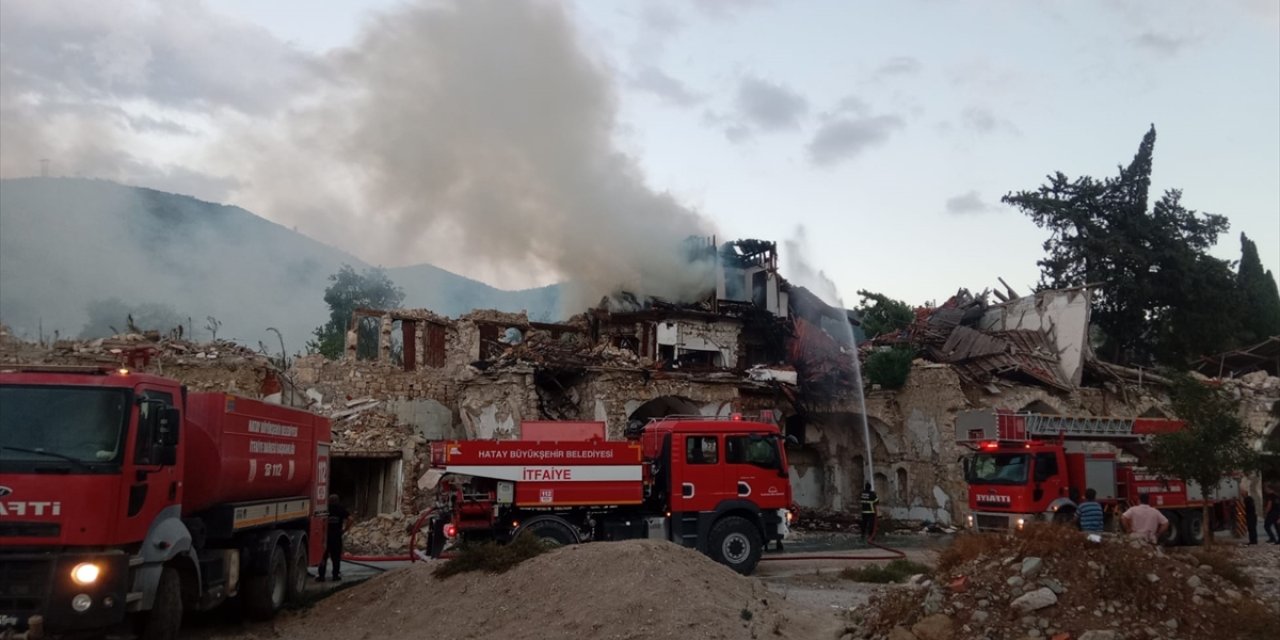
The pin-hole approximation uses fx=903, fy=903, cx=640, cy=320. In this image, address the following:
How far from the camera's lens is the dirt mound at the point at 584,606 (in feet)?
28.1

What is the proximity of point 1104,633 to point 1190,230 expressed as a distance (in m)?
36.8

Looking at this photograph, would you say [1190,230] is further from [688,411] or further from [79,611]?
[79,611]

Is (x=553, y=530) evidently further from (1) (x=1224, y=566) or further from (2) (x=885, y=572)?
(1) (x=1224, y=566)

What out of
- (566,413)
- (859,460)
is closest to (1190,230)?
(859,460)

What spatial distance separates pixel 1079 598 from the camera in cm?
805

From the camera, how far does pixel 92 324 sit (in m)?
44.5

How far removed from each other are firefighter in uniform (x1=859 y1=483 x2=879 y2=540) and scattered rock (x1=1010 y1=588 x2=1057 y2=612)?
1372 centimetres

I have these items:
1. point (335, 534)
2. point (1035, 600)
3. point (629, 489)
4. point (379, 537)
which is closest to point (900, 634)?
point (1035, 600)

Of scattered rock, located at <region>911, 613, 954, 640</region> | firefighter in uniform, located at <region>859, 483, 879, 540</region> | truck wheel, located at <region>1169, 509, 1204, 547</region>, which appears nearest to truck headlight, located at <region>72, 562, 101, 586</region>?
scattered rock, located at <region>911, 613, 954, 640</region>

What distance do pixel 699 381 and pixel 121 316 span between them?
113 ft

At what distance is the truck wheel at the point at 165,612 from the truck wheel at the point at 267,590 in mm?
1943

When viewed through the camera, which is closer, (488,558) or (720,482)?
(488,558)

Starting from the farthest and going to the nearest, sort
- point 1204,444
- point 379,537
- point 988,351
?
point 988,351, point 379,537, point 1204,444

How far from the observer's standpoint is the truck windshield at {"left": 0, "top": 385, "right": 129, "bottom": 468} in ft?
24.0
